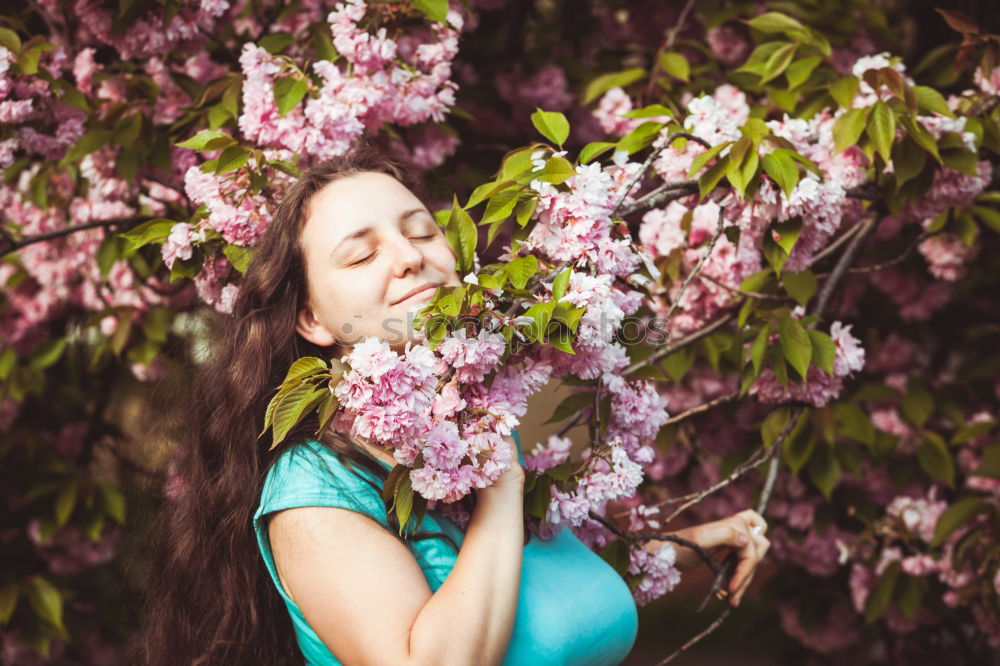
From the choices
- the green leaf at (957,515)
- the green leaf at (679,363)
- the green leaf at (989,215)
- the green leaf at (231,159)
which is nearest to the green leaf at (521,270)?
the green leaf at (231,159)

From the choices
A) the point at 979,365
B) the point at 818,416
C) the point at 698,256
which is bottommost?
the point at 979,365

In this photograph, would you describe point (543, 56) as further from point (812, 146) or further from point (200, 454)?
point (200, 454)

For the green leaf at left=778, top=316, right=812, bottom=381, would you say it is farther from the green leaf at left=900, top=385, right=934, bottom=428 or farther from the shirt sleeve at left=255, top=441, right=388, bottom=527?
the green leaf at left=900, top=385, right=934, bottom=428

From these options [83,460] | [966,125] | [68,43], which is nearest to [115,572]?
[83,460]

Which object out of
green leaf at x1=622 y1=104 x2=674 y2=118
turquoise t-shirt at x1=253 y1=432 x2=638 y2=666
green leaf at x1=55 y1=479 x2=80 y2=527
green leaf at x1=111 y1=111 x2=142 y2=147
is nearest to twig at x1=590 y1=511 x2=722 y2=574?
turquoise t-shirt at x1=253 y1=432 x2=638 y2=666

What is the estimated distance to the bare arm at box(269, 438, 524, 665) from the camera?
1.31 meters

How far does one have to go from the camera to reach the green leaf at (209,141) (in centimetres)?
192

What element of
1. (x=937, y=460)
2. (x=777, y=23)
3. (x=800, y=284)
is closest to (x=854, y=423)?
(x=937, y=460)

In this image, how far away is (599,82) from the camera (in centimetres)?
301

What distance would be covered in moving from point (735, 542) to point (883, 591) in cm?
149

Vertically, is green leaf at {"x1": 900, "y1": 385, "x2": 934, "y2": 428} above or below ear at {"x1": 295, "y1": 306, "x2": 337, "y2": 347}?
below

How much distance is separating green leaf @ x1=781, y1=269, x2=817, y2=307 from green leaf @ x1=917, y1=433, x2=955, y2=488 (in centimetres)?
121

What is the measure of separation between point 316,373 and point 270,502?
0.24 meters

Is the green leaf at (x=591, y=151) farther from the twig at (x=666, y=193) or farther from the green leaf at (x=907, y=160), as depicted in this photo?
the green leaf at (x=907, y=160)
